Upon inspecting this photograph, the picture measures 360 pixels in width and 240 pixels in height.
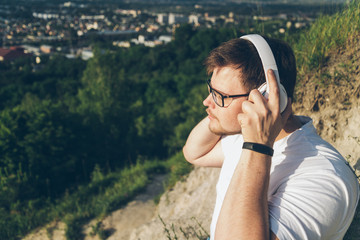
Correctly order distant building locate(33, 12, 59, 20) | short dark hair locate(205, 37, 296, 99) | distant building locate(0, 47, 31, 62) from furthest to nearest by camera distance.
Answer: distant building locate(33, 12, 59, 20) < distant building locate(0, 47, 31, 62) < short dark hair locate(205, 37, 296, 99)

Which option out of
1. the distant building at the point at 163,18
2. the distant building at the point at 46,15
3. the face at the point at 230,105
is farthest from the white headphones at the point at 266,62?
the distant building at the point at 163,18

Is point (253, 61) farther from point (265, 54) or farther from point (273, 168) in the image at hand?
A: point (273, 168)

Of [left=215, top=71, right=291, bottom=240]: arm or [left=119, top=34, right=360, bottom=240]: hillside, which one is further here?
[left=119, top=34, right=360, bottom=240]: hillside

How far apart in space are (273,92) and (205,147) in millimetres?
911

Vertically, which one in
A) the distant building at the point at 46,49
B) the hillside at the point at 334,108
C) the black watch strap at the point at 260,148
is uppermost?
the black watch strap at the point at 260,148

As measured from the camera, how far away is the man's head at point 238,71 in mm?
1646

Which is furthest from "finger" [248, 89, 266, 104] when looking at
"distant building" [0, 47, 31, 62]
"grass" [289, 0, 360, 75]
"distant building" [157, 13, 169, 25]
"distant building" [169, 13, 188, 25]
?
"distant building" [157, 13, 169, 25]

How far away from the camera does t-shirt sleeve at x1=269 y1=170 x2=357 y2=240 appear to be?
124cm

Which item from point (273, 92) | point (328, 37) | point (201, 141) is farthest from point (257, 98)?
point (328, 37)

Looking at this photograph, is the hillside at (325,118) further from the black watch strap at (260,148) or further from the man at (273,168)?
the black watch strap at (260,148)

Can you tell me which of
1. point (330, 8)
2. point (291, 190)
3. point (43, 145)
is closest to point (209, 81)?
point (291, 190)

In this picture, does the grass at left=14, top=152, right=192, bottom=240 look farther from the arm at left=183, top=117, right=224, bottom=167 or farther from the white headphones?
the white headphones

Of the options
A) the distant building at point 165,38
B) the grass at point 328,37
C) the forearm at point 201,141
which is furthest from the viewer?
the distant building at point 165,38

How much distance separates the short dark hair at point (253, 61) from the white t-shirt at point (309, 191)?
333mm
